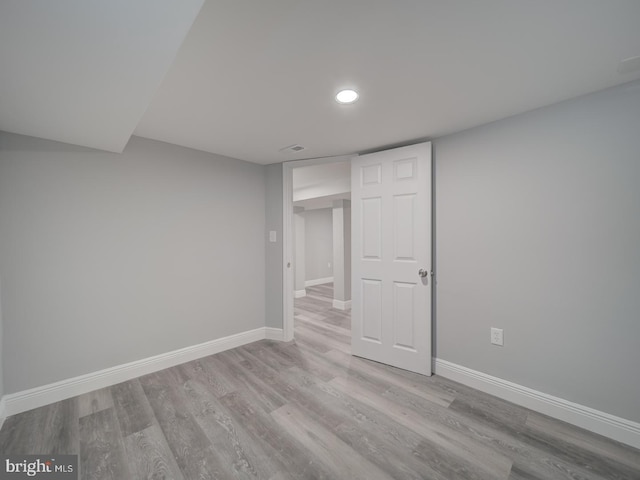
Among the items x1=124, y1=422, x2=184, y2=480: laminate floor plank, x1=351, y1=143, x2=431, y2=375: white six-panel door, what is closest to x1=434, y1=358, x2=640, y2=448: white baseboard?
x1=351, y1=143, x2=431, y2=375: white six-panel door

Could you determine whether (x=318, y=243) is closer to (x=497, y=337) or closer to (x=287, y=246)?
(x=287, y=246)

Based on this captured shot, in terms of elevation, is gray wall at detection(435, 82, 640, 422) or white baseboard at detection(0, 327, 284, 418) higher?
gray wall at detection(435, 82, 640, 422)

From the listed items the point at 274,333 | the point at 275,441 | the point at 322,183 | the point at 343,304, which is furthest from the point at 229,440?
the point at 322,183

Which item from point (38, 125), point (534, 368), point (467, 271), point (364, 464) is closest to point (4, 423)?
point (38, 125)

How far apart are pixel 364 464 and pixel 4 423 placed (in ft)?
7.95

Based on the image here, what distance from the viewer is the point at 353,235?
9.74 feet

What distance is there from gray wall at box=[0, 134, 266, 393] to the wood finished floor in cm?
41

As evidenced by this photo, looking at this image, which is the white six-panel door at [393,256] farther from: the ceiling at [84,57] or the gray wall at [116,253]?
the ceiling at [84,57]

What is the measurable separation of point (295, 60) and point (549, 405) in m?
2.78

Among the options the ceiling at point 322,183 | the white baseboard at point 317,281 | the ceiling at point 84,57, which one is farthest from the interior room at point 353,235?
the white baseboard at point 317,281

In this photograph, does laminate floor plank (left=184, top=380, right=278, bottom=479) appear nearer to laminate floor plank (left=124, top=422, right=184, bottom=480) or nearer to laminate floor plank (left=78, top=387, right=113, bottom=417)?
laminate floor plank (left=124, top=422, right=184, bottom=480)

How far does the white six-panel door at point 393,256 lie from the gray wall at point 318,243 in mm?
4439

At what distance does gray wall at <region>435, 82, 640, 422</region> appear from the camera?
5.52 feet

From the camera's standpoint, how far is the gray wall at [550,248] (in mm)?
1683
